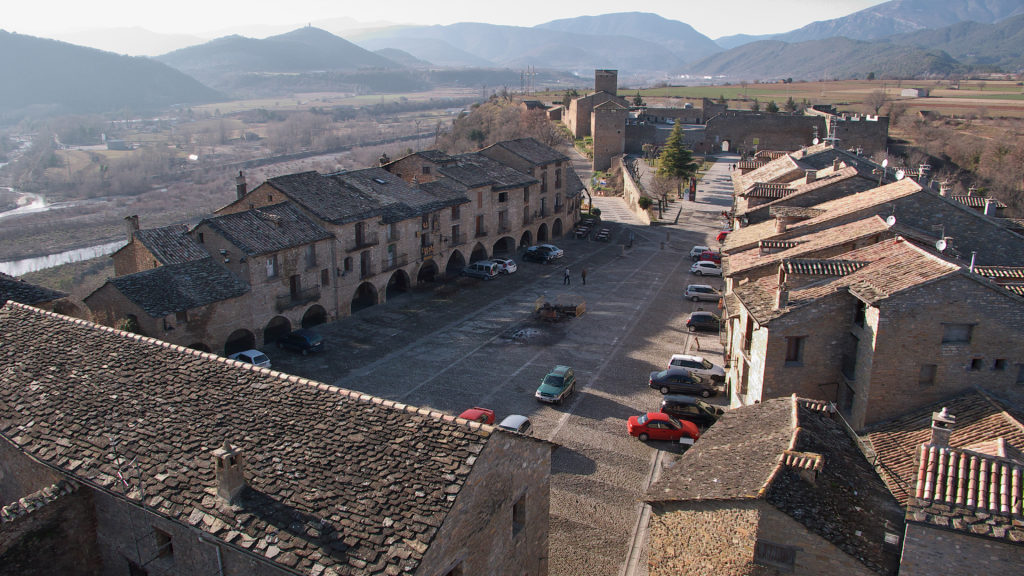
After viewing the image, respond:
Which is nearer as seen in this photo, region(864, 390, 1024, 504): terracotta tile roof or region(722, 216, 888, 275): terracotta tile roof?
region(864, 390, 1024, 504): terracotta tile roof

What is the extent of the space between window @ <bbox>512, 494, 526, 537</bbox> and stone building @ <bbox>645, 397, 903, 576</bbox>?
3862mm

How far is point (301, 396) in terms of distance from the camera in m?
17.7

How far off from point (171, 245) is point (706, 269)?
34930 mm

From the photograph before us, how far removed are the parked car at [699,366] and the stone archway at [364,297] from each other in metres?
20.4

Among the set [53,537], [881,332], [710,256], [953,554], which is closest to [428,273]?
[710,256]

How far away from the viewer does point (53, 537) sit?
16.0 meters

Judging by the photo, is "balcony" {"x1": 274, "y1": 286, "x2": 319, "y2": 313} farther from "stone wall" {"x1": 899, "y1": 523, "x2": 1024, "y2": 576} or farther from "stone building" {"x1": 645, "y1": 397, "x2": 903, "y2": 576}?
"stone wall" {"x1": 899, "y1": 523, "x2": 1024, "y2": 576}

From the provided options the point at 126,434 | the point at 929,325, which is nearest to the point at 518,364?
the point at 929,325

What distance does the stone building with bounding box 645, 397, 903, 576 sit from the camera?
53.8ft

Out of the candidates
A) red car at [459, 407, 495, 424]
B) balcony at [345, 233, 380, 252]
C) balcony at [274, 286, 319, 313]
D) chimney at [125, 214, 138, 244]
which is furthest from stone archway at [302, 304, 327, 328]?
red car at [459, 407, 495, 424]

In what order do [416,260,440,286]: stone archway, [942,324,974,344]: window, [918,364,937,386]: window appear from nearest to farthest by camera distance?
[942,324,974,344]: window < [918,364,937,386]: window < [416,260,440,286]: stone archway

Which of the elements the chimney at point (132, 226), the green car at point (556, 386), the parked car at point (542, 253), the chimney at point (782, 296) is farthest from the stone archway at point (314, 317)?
the chimney at point (782, 296)

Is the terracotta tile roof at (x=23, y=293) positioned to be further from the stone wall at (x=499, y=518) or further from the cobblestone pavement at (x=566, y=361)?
the stone wall at (x=499, y=518)

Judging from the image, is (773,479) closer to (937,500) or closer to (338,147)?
(937,500)
